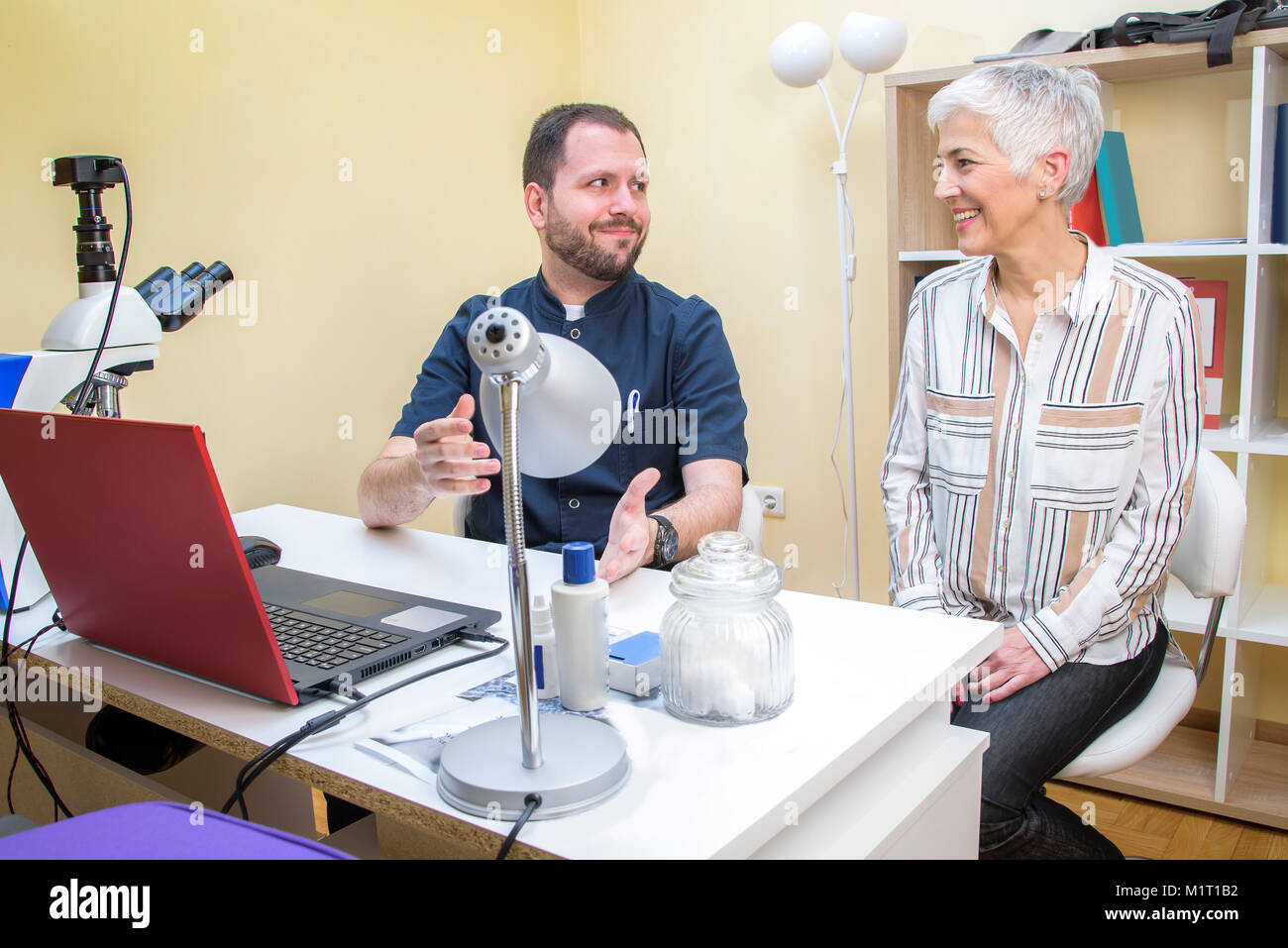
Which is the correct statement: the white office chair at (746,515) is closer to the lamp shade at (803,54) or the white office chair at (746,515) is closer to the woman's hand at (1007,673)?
the woman's hand at (1007,673)

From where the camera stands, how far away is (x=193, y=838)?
66cm

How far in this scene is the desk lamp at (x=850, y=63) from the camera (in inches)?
94.0

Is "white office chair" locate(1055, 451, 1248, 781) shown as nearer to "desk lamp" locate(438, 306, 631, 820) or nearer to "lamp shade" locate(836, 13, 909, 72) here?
"desk lamp" locate(438, 306, 631, 820)

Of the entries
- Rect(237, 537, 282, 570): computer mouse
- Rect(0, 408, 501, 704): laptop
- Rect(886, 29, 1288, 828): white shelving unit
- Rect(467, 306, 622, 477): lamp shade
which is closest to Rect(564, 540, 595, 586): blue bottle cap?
Answer: Rect(467, 306, 622, 477): lamp shade

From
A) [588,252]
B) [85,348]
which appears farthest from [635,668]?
[588,252]

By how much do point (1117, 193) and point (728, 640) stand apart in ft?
5.44

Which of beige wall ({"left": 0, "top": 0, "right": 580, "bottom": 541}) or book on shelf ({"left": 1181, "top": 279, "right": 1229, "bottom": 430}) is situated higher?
beige wall ({"left": 0, "top": 0, "right": 580, "bottom": 541})

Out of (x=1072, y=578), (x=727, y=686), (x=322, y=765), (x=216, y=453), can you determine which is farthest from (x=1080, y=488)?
(x=216, y=453)

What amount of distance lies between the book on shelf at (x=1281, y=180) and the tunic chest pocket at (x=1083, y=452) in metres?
0.71

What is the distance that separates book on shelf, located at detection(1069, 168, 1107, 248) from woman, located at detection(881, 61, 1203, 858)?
0.47 metres

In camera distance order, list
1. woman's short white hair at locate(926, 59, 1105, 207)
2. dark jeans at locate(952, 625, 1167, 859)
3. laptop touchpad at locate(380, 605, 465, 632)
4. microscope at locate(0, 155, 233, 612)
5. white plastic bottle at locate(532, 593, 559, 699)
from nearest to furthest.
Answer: white plastic bottle at locate(532, 593, 559, 699) < laptop touchpad at locate(380, 605, 465, 632) < microscope at locate(0, 155, 233, 612) < dark jeans at locate(952, 625, 1167, 859) < woman's short white hair at locate(926, 59, 1105, 207)

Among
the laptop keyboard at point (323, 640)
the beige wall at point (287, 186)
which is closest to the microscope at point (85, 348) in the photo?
the laptop keyboard at point (323, 640)

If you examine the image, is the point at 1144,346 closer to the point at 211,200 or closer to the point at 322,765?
the point at 322,765

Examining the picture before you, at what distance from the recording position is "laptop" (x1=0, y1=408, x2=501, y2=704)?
35.7 inches
